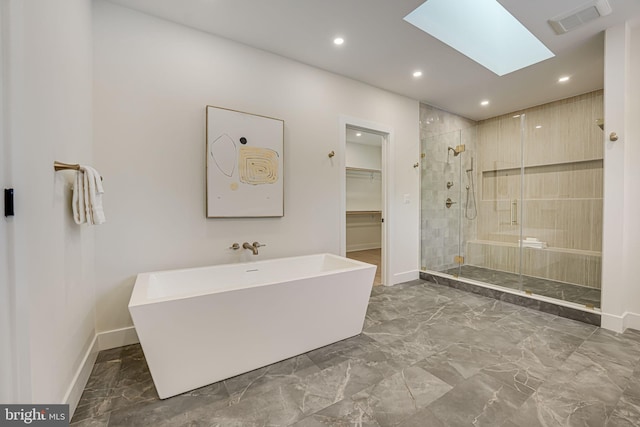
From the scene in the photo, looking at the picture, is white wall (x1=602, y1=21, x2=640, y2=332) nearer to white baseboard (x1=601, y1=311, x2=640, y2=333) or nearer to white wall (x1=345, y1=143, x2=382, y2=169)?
white baseboard (x1=601, y1=311, x2=640, y2=333)

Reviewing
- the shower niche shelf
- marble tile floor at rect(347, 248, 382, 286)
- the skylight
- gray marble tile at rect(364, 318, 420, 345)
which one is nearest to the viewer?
gray marble tile at rect(364, 318, 420, 345)

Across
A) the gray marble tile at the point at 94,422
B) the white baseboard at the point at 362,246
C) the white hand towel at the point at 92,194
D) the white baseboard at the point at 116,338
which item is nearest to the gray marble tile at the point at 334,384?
the gray marble tile at the point at 94,422

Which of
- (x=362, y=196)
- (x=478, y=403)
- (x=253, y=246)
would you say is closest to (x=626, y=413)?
(x=478, y=403)

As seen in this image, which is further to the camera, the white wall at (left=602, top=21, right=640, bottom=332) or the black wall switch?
the white wall at (left=602, top=21, right=640, bottom=332)

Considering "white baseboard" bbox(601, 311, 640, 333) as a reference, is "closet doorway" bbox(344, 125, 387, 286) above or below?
above

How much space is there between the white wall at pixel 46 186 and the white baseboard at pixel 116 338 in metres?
0.26

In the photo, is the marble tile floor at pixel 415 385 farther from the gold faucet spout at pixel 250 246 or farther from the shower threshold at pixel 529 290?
the gold faucet spout at pixel 250 246

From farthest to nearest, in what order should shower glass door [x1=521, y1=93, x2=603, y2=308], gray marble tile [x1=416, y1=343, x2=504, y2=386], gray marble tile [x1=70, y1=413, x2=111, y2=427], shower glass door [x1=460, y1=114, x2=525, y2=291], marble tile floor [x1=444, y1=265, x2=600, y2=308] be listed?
shower glass door [x1=460, y1=114, x2=525, y2=291]
shower glass door [x1=521, y1=93, x2=603, y2=308]
marble tile floor [x1=444, y1=265, x2=600, y2=308]
gray marble tile [x1=416, y1=343, x2=504, y2=386]
gray marble tile [x1=70, y1=413, x2=111, y2=427]

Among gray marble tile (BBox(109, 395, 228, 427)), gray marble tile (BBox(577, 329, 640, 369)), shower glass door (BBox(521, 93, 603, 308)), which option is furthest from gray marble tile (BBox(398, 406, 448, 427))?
shower glass door (BBox(521, 93, 603, 308))

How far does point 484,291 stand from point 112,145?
4260 millimetres

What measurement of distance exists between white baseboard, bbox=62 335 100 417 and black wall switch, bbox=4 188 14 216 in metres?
1.07

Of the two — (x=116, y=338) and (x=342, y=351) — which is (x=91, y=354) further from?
(x=342, y=351)

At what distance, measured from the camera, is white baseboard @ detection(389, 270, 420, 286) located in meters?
3.67

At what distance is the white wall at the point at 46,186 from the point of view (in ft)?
3.06
